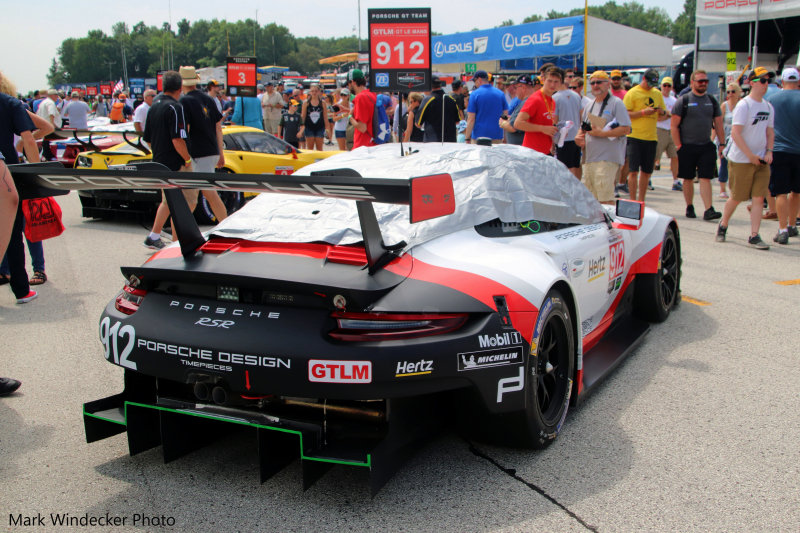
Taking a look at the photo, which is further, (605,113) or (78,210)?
(78,210)

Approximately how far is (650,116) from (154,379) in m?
8.69

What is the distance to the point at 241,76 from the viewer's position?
15273 millimetres

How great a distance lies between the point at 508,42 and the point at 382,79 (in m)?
22.0

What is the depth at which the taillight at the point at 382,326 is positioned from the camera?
8.47ft

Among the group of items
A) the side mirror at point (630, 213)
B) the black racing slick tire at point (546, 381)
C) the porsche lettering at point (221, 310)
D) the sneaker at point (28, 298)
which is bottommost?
the sneaker at point (28, 298)

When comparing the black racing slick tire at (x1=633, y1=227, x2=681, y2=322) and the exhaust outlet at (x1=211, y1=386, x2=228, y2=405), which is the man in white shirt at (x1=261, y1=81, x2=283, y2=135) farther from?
the exhaust outlet at (x1=211, y1=386, x2=228, y2=405)

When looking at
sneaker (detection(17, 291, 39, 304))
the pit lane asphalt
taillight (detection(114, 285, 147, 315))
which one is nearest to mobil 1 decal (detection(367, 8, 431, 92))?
sneaker (detection(17, 291, 39, 304))

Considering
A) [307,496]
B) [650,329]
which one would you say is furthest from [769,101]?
[307,496]

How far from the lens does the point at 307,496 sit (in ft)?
8.97

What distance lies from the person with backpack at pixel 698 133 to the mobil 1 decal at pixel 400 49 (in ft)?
11.1

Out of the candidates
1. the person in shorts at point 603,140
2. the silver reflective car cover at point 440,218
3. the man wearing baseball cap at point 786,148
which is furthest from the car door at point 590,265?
the man wearing baseball cap at point 786,148

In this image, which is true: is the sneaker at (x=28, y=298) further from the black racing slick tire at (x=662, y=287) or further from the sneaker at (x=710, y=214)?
the sneaker at (x=710, y=214)

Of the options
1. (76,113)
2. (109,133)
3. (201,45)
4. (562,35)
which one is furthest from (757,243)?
(201,45)

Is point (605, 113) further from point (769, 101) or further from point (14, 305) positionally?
point (14, 305)
